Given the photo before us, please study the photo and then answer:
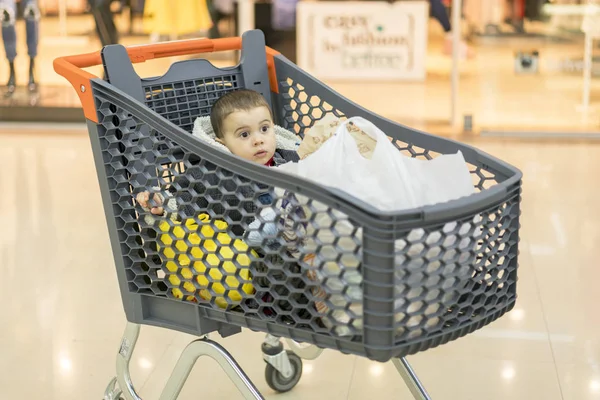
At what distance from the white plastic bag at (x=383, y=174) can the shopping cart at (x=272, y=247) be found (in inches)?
4.0

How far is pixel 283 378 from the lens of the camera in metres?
2.73

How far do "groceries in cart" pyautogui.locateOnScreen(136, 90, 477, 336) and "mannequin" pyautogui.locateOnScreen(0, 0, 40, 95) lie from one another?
4767 millimetres

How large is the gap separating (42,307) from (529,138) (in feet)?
12.2

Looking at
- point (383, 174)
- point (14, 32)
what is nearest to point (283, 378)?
point (383, 174)

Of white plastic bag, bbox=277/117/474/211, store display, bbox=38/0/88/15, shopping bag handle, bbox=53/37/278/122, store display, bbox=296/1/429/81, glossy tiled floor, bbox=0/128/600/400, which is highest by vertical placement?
shopping bag handle, bbox=53/37/278/122

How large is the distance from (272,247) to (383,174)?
0.27 meters

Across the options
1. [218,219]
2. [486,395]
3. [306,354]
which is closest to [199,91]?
[218,219]

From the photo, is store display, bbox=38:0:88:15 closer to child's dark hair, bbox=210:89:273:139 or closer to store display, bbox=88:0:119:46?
store display, bbox=88:0:119:46

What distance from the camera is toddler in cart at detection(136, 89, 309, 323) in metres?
1.92

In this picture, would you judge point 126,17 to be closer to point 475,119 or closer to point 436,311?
point 475,119

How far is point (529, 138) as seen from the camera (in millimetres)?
6094

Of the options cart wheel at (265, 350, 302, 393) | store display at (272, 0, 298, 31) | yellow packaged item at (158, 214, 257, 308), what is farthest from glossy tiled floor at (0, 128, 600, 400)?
store display at (272, 0, 298, 31)

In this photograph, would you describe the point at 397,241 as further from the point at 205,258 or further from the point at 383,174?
the point at 205,258

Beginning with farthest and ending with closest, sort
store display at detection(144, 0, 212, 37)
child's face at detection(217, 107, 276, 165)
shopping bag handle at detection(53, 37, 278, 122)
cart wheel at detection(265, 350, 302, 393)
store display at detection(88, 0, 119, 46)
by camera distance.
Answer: store display at detection(144, 0, 212, 37) < store display at detection(88, 0, 119, 46) < cart wheel at detection(265, 350, 302, 393) < child's face at detection(217, 107, 276, 165) < shopping bag handle at detection(53, 37, 278, 122)
